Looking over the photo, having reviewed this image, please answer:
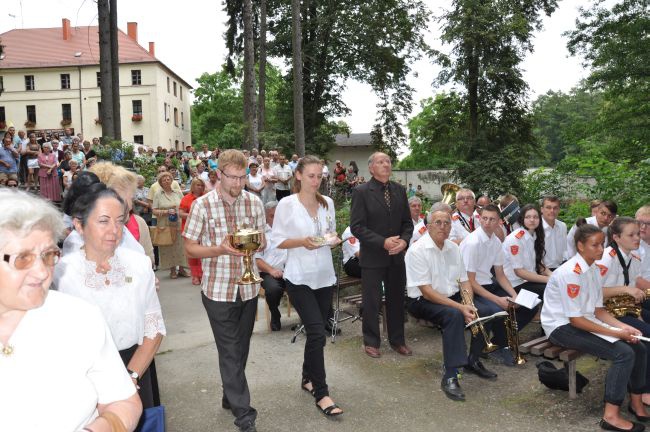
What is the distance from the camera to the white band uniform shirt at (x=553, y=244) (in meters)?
7.32

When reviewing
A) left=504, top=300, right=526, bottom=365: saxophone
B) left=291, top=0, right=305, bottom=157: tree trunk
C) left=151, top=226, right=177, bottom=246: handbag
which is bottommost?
left=504, top=300, right=526, bottom=365: saxophone

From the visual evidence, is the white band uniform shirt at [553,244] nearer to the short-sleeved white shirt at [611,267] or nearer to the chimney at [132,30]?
the short-sleeved white shirt at [611,267]

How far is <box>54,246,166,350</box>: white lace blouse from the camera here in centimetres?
262

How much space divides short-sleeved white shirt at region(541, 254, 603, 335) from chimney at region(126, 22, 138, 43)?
56731 mm

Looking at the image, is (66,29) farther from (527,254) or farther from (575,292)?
(575,292)

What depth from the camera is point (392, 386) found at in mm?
5102

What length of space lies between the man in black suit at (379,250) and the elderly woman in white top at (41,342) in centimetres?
415

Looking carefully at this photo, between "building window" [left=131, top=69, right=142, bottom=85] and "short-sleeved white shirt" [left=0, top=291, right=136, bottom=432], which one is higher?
"building window" [left=131, top=69, right=142, bottom=85]

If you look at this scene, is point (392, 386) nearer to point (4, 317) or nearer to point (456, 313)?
point (456, 313)

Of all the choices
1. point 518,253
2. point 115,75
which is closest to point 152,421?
point 518,253

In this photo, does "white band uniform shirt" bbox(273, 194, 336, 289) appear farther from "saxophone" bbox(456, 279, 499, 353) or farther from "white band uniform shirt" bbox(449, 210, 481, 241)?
"white band uniform shirt" bbox(449, 210, 481, 241)

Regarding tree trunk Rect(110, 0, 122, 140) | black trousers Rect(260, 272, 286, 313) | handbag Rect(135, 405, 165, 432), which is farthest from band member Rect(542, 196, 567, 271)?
tree trunk Rect(110, 0, 122, 140)

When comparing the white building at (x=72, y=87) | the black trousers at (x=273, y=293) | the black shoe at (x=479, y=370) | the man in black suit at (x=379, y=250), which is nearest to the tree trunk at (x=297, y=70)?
the black trousers at (x=273, y=293)

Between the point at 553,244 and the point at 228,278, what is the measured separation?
5064 mm
